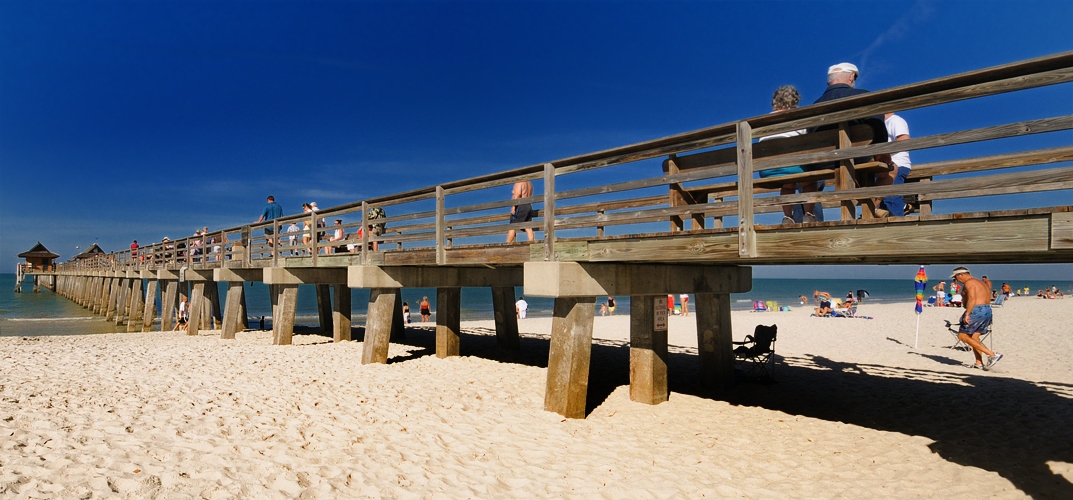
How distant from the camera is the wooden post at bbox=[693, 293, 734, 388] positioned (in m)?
9.29

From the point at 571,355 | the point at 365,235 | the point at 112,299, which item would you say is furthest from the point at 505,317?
the point at 112,299

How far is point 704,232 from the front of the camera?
5.68 m

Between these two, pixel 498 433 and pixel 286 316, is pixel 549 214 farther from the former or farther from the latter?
pixel 286 316

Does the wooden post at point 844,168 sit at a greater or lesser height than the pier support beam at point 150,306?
greater

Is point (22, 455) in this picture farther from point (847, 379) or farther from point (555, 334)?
point (847, 379)


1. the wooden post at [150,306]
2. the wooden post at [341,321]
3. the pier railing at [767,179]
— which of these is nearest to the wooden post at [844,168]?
the pier railing at [767,179]

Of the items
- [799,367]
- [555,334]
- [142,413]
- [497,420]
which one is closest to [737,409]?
[555,334]

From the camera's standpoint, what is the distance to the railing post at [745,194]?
518cm

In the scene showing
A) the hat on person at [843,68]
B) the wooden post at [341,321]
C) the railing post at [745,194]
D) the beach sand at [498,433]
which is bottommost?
the beach sand at [498,433]

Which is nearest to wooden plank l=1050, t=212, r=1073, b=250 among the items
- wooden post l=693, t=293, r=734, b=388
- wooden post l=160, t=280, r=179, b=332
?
wooden post l=693, t=293, r=734, b=388

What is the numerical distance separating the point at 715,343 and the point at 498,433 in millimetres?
4329

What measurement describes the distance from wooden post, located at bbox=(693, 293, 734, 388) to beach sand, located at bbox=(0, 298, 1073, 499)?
0.32 m

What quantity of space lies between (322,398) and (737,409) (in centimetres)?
561

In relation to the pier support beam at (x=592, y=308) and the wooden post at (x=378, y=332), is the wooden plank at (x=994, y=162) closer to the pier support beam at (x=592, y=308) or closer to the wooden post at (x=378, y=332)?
the pier support beam at (x=592, y=308)
